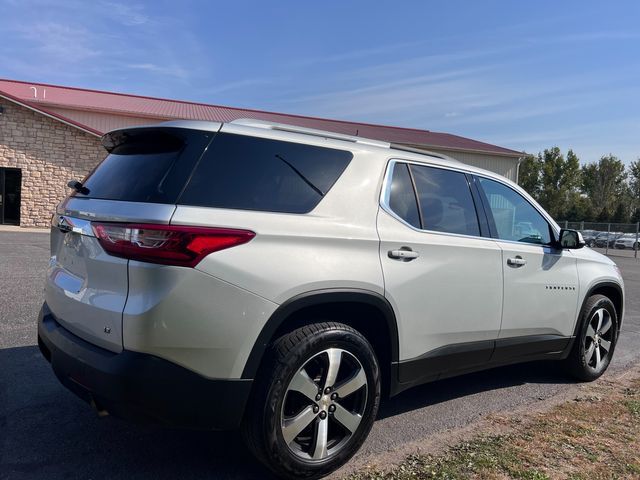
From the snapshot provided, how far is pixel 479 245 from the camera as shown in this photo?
3.93 meters

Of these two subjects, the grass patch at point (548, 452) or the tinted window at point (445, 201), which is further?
the tinted window at point (445, 201)

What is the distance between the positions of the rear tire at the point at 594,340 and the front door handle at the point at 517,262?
3.82 feet

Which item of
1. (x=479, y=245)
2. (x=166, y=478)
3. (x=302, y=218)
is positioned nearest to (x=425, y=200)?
(x=479, y=245)

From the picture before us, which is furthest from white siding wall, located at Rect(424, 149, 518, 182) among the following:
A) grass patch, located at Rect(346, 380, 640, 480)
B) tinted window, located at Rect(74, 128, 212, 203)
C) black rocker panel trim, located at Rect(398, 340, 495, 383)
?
tinted window, located at Rect(74, 128, 212, 203)

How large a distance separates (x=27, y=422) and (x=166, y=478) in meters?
1.23

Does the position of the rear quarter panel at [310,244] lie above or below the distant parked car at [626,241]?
above

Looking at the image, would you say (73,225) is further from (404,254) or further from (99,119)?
(99,119)

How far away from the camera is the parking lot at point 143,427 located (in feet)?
10.1

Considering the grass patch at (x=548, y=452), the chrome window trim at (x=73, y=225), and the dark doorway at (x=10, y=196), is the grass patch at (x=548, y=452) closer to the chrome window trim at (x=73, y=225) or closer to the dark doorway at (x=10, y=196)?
the chrome window trim at (x=73, y=225)

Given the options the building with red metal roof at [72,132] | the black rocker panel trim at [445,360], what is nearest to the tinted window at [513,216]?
the black rocker panel trim at [445,360]

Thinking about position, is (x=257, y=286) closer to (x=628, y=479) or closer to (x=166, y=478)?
(x=166, y=478)

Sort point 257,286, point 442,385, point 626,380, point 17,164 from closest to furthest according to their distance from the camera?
point 257,286
point 442,385
point 626,380
point 17,164

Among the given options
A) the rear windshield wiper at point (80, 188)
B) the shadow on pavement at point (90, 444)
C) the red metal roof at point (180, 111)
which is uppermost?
the red metal roof at point (180, 111)

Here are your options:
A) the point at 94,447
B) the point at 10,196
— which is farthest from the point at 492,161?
the point at 94,447
